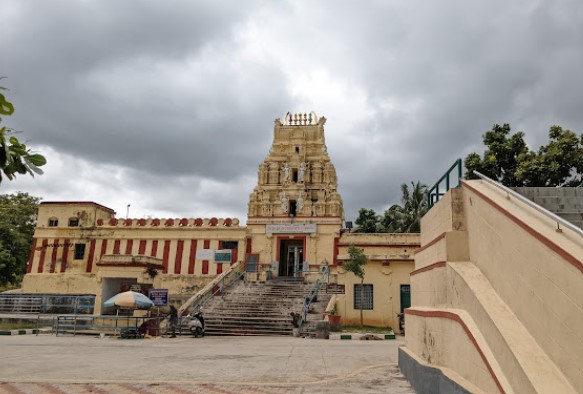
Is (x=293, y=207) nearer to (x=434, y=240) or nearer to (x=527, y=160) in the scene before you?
(x=527, y=160)

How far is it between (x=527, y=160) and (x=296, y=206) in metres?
17.0

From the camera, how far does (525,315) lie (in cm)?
396

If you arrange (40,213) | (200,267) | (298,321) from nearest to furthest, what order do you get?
1. (298,321)
2. (200,267)
3. (40,213)

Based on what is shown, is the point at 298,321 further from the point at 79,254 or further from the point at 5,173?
the point at 79,254

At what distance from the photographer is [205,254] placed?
32.5 meters

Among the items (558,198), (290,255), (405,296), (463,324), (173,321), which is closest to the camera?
(463,324)

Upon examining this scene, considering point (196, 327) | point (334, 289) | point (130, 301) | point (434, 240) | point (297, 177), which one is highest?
point (297, 177)

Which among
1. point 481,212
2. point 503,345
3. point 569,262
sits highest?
point 481,212

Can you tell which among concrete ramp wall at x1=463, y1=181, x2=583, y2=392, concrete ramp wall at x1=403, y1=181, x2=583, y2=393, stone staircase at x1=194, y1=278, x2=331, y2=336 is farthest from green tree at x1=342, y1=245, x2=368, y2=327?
concrete ramp wall at x1=463, y1=181, x2=583, y2=392

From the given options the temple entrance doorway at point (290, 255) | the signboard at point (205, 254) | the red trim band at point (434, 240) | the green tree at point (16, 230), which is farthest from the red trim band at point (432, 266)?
the green tree at point (16, 230)

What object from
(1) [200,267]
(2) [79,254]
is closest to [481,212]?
(1) [200,267]

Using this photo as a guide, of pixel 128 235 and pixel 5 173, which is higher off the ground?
pixel 128 235

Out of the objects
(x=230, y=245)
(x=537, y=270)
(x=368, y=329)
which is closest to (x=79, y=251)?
(x=230, y=245)

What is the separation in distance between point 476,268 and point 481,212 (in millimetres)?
706
